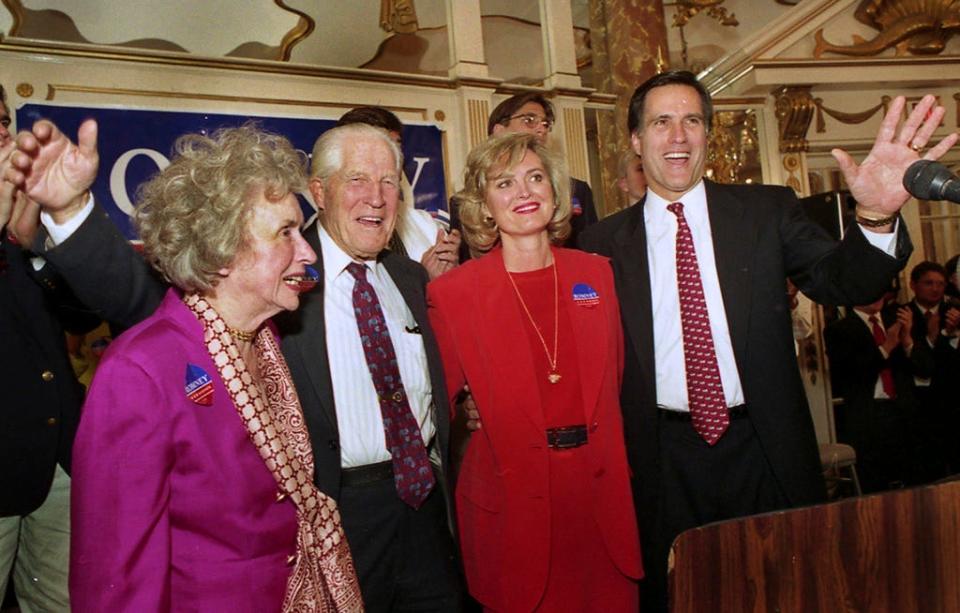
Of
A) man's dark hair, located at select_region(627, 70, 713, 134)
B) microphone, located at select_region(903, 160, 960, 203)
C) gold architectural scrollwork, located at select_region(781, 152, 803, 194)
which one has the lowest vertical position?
microphone, located at select_region(903, 160, 960, 203)

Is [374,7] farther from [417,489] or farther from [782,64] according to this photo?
[417,489]

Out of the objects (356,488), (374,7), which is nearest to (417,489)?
(356,488)

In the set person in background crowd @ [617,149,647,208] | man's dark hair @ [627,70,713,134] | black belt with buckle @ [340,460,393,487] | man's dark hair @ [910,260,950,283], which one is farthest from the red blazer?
man's dark hair @ [910,260,950,283]

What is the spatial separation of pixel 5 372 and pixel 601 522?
1606mm

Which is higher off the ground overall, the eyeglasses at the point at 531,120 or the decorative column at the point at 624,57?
the decorative column at the point at 624,57

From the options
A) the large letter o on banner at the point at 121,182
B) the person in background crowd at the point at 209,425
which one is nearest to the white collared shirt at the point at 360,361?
the person in background crowd at the point at 209,425

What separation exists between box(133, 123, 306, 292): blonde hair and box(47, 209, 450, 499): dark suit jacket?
103mm

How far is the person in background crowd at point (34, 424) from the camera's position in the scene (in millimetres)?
2023

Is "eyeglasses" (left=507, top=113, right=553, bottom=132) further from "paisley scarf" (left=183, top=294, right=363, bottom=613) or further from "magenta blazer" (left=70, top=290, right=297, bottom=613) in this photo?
"magenta blazer" (left=70, top=290, right=297, bottom=613)

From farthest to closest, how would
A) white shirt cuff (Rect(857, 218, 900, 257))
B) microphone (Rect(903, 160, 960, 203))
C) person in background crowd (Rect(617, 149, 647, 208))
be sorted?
person in background crowd (Rect(617, 149, 647, 208)), white shirt cuff (Rect(857, 218, 900, 257)), microphone (Rect(903, 160, 960, 203))

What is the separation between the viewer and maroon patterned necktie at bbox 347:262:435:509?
6.55 ft

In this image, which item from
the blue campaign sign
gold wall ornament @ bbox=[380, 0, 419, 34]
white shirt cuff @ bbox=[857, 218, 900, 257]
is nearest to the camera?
white shirt cuff @ bbox=[857, 218, 900, 257]

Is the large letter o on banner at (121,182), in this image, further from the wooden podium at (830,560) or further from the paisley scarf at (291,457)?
the wooden podium at (830,560)

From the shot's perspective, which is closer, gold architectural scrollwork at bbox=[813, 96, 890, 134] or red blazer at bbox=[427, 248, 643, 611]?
red blazer at bbox=[427, 248, 643, 611]
